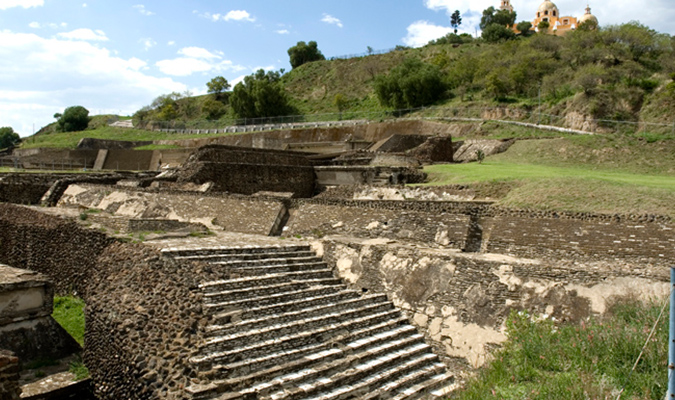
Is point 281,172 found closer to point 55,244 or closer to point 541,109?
point 55,244

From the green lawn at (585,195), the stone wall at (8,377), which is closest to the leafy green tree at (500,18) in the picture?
the green lawn at (585,195)

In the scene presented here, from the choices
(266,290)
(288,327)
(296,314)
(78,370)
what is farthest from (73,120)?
(288,327)

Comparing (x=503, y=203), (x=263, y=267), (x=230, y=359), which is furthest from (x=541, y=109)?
(x=230, y=359)

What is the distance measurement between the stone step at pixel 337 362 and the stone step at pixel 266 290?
143 centimetres

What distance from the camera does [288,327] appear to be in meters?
7.02

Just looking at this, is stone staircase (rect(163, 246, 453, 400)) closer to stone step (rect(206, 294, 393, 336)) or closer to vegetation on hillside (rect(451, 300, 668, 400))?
stone step (rect(206, 294, 393, 336))

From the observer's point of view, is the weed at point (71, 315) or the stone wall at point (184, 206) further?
the stone wall at point (184, 206)

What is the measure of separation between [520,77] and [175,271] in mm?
30767

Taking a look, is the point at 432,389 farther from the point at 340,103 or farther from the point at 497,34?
the point at 497,34

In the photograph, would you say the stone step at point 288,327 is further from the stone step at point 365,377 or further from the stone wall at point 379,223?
the stone wall at point 379,223

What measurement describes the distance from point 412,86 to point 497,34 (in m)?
23.1

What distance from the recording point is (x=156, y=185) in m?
16.7

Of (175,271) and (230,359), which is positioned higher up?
(175,271)

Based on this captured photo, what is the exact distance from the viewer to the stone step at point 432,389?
6.73m
